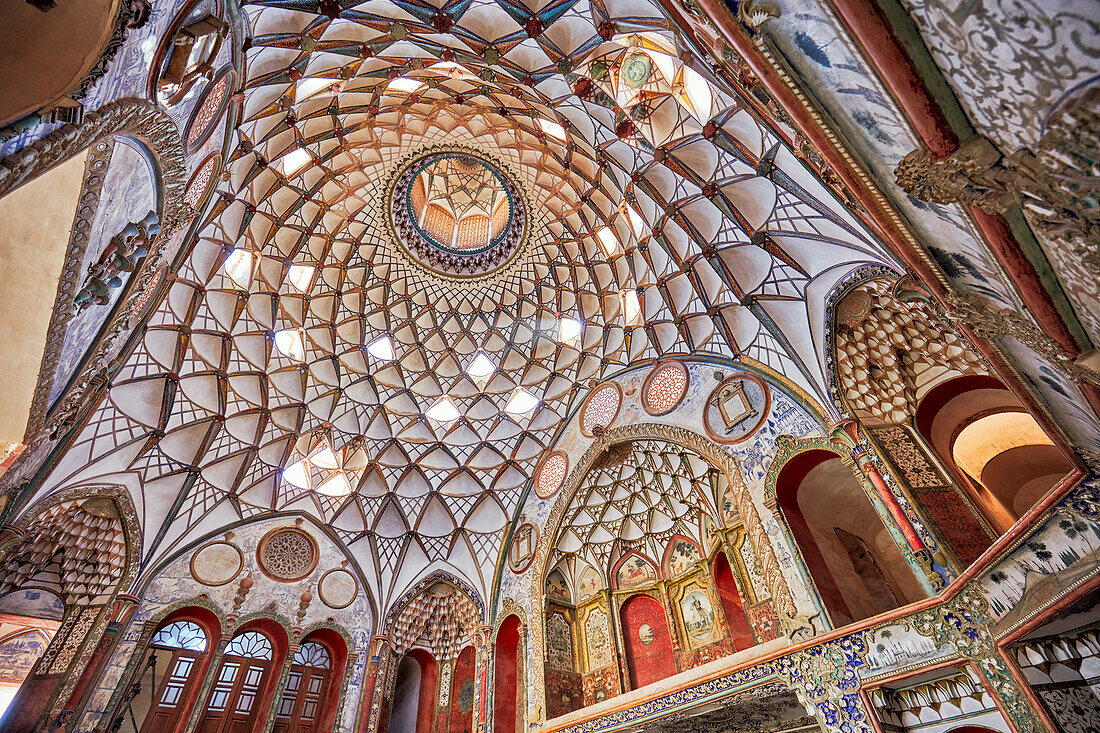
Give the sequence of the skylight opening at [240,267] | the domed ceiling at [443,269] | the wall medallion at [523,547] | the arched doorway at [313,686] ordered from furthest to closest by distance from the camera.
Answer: the wall medallion at [523,547] < the arched doorway at [313,686] < the skylight opening at [240,267] < the domed ceiling at [443,269]

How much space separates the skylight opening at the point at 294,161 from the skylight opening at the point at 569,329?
7.93 m

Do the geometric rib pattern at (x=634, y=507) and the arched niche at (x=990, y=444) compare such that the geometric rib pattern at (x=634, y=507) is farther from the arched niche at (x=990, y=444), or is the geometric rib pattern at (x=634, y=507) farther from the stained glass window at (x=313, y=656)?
the stained glass window at (x=313, y=656)

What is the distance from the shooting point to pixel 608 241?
45.4 feet

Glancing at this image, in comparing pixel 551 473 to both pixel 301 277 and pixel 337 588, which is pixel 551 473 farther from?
pixel 301 277

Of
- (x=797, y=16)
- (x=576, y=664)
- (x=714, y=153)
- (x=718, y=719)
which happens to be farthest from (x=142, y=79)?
(x=576, y=664)

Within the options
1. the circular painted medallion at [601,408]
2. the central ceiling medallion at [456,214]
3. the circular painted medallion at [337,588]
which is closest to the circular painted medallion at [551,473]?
the circular painted medallion at [601,408]

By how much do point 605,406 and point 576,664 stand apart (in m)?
6.77

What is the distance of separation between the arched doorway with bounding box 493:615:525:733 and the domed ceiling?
187cm

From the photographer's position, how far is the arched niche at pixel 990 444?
8.35m

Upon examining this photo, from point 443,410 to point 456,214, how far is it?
6.46 m

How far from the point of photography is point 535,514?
1555cm

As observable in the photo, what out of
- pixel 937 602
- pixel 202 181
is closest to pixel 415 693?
pixel 937 602

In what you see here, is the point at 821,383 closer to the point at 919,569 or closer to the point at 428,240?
the point at 919,569

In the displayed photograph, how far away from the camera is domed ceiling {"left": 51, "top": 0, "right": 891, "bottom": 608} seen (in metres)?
9.02
